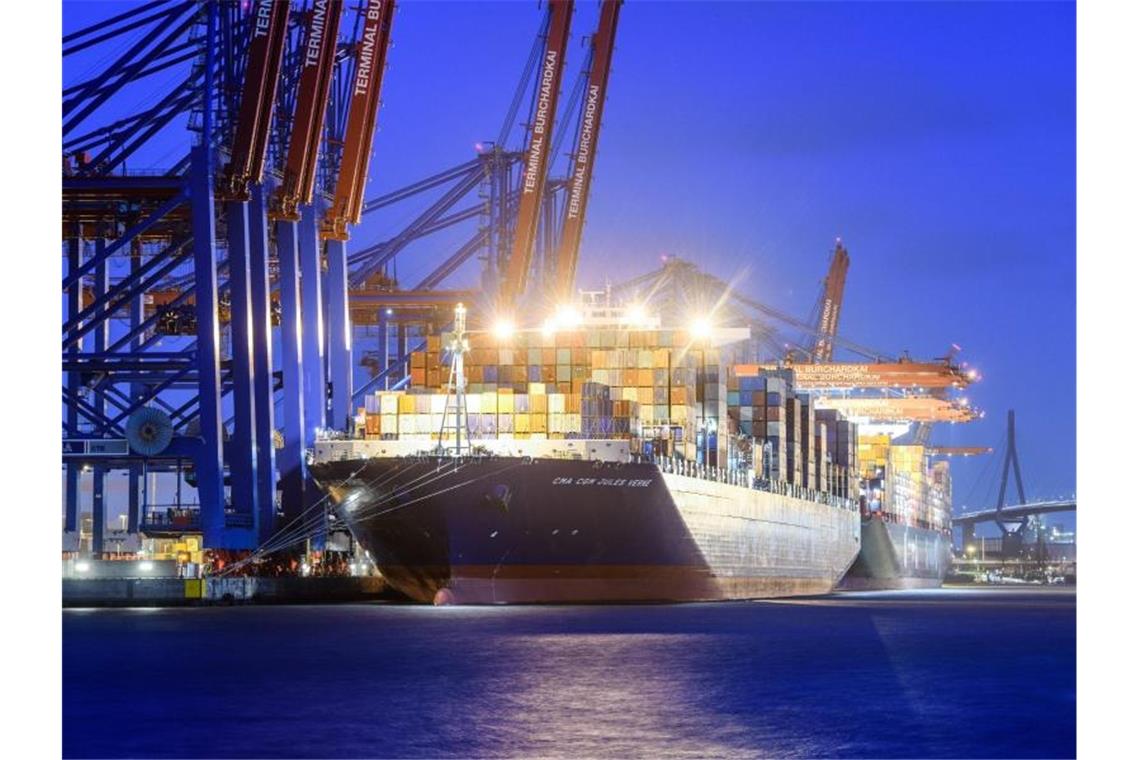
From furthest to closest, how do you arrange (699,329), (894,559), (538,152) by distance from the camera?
(894,559) < (538,152) < (699,329)

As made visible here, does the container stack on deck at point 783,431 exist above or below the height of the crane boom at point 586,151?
below

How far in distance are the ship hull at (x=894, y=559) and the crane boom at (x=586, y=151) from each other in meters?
19.8

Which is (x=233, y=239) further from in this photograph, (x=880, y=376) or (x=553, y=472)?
(x=880, y=376)

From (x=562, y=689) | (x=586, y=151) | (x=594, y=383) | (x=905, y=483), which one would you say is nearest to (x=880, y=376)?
(x=905, y=483)

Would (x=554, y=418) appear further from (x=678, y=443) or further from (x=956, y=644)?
(x=956, y=644)

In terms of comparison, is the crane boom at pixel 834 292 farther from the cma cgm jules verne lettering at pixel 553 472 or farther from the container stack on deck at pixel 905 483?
the cma cgm jules verne lettering at pixel 553 472

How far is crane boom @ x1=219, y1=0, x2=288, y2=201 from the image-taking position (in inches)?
2256

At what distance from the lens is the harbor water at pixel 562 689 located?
64.2 ft

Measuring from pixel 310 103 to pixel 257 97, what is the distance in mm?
4402

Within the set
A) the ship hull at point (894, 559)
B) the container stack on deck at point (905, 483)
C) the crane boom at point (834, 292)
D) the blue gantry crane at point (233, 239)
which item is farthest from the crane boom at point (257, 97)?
the crane boom at point (834, 292)

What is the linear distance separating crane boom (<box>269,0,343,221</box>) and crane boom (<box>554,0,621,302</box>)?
22.0 meters

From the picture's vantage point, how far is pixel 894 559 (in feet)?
297

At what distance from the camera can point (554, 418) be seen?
5094cm
